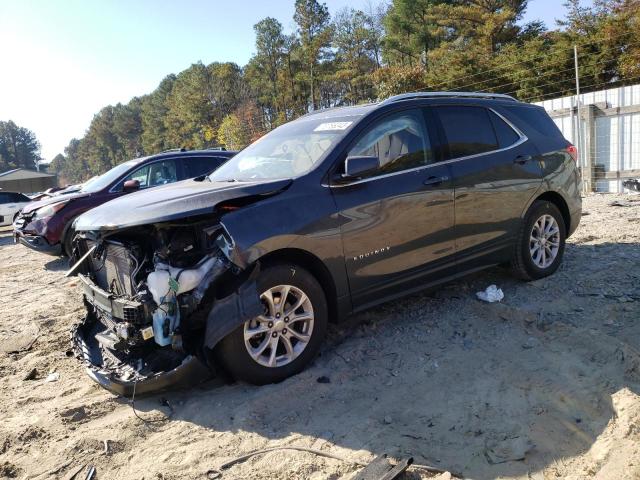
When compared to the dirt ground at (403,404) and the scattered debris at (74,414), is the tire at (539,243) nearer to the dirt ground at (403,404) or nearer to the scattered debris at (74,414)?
the dirt ground at (403,404)

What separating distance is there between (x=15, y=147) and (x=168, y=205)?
146 m

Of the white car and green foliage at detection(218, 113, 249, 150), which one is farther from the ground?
green foliage at detection(218, 113, 249, 150)

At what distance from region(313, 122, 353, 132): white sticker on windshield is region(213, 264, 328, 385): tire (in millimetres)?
1316

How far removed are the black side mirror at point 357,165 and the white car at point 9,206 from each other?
1899cm

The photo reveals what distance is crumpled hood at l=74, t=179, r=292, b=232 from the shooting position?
3273 mm

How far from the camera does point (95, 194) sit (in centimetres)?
843

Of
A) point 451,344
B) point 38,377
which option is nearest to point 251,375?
point 451,344

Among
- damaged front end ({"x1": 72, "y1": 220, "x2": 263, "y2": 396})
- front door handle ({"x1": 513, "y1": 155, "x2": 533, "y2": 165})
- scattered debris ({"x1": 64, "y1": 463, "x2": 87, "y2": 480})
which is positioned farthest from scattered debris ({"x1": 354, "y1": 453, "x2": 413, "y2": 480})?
front door handle ({"x1": 513, "y1": 155, "x2": 533, "y2": 165})

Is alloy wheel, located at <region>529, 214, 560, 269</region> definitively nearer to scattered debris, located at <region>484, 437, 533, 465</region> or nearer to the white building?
scattered debris, located at <region>484, 437, 533, 465</region>

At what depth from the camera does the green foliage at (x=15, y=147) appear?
124 m

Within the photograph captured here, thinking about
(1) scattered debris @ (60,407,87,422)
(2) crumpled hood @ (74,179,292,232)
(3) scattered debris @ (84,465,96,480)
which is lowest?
(3) scattered debris @ (84,465,96,480)

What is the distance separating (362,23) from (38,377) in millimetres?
44596

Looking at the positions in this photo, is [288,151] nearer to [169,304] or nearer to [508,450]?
[169,304]

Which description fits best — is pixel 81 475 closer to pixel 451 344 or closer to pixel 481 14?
pixel 451 344
